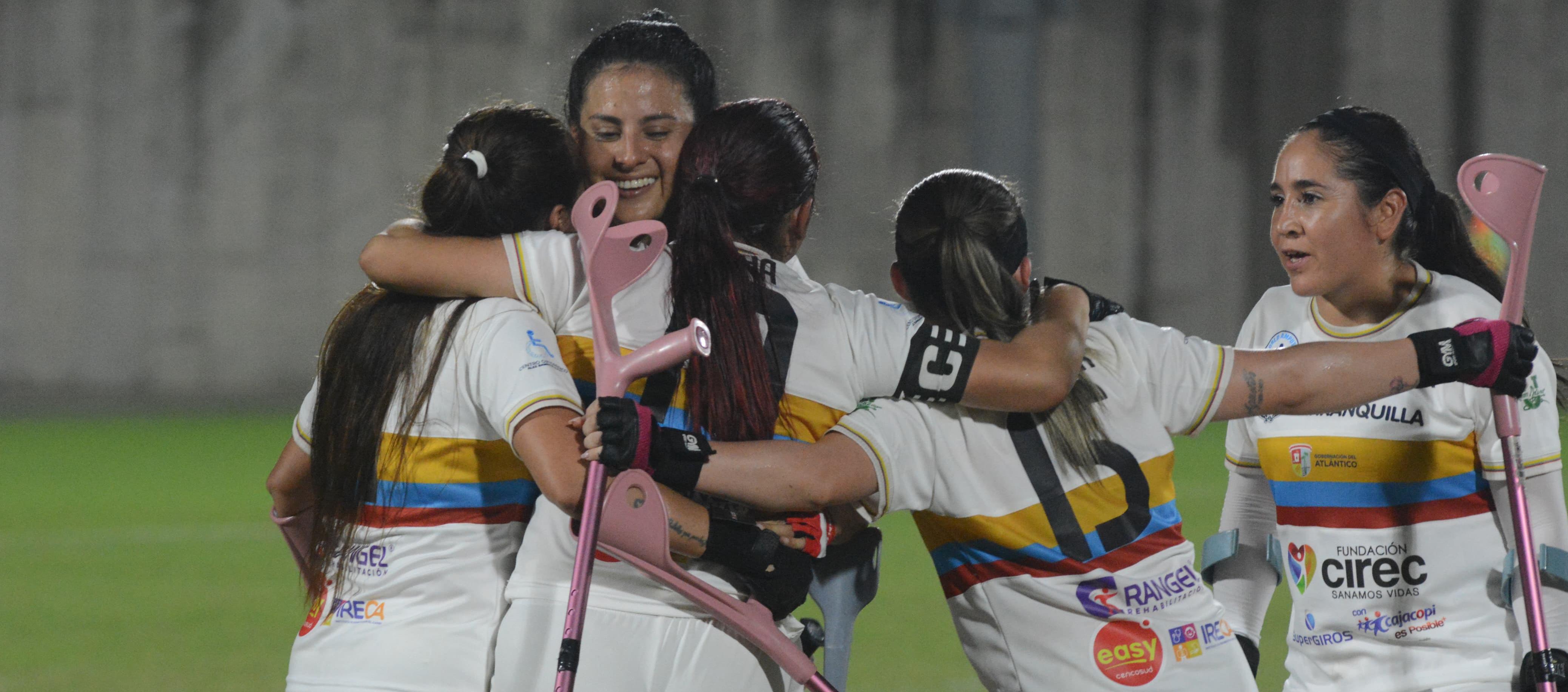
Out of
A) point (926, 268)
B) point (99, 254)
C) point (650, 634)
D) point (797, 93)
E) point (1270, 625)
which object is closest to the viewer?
point (650, 634)

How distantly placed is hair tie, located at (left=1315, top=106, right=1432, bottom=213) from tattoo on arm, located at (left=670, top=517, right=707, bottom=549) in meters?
1.47

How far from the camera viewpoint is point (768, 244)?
231 cm

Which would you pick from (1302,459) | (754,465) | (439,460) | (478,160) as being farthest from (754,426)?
(1302,459)

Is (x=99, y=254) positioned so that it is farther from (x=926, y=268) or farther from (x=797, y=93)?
(x=926, y=268)

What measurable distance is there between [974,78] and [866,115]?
1.03m

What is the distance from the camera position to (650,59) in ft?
9.45

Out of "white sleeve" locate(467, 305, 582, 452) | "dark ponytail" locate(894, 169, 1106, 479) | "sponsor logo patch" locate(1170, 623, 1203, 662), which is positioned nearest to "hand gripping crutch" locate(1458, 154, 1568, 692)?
"sponsor logo patch" locate(1170, 623, 1203, 662)

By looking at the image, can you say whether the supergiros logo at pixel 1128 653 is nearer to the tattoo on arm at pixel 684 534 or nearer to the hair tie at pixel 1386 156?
the tattoo on arm at pixel 684 534

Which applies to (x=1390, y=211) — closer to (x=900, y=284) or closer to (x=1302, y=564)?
(x=1302, y=564)

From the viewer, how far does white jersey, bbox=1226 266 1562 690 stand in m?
2.53

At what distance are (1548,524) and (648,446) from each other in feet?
5.24

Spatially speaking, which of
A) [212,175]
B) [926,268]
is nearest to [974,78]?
[212,175]

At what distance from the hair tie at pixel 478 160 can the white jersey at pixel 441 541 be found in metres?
0.23

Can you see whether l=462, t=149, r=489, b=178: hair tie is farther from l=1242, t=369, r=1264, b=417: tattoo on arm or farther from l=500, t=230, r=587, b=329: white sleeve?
l=1242, t=369, r=1264, b=417: tattoo on arm
